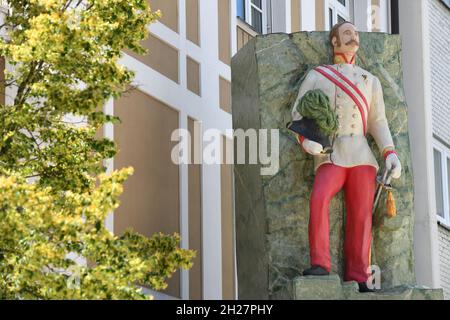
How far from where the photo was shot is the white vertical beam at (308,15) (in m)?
21.4

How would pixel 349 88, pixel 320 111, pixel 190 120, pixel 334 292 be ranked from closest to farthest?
1. pixel 334 292
2. pixel 320 111
3. pixel 349 88
4. pixel 190 120

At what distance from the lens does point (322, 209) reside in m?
15.8

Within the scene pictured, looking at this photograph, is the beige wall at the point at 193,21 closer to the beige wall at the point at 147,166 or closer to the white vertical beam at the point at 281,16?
the beige wall at the point at 147,166

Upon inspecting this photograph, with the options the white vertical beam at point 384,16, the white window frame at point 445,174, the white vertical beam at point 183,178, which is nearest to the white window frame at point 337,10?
the white vertical beam at point 384,16

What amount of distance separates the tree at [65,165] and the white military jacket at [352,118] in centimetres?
248

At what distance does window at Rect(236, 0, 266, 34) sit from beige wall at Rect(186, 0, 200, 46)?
53.8 inches

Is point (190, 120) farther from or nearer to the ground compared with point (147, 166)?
farther from the ground

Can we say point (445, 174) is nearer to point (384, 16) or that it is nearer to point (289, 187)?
point (384, 16)

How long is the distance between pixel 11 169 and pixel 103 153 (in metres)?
0.87

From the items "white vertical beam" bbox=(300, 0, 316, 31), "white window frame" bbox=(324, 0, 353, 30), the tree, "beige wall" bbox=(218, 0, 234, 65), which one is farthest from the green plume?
"white window frame" bbox=(324, 0, 353, 30)

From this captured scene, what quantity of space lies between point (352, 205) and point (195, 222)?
2.62m

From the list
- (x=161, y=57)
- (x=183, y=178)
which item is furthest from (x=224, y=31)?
(x=183, y=178)

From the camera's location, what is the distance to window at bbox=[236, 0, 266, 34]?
66.5ft
